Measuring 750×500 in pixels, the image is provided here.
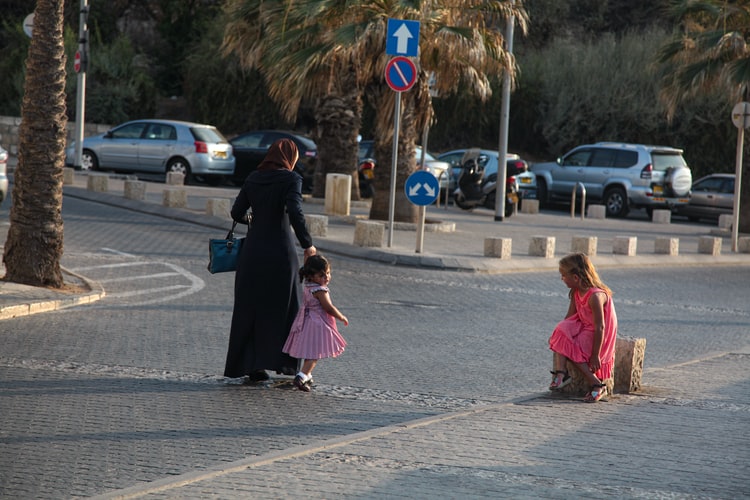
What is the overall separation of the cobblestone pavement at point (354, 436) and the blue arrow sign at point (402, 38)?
834cm

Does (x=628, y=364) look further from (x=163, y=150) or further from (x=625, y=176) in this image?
(x=625, y=176)

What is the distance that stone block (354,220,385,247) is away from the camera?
1775 centimetres

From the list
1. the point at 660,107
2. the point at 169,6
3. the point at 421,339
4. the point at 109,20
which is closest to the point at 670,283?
the point at 421,339

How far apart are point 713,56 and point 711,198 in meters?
7.41

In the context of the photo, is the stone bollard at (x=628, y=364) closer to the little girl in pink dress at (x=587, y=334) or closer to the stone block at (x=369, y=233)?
the little girl in pink dress at (x=587, y=334)

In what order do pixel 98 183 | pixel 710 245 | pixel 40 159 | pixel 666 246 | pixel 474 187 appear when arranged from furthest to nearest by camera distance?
1. pixel 474 187
2. pixel 98 183
3. pixel 710 245
4. pixel 666 246
5. pixel 40 159

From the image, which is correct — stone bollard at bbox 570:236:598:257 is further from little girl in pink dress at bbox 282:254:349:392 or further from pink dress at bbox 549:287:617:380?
little girl in pink dress at bbox 282:254:349:392

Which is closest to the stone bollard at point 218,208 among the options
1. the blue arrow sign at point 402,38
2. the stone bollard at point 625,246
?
the blue arrow sign at point 402,38

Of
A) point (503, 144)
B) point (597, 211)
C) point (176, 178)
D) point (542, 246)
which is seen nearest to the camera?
point (542, 246)

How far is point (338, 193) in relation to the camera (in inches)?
890

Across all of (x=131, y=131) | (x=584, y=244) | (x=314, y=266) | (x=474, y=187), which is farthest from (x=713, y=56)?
(x=314, y=266)

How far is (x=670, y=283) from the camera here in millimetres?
16922

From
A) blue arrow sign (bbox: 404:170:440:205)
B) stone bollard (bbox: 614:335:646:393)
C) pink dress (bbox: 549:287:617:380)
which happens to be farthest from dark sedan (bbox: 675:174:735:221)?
pink dress (bbox: 549:287:617:380)

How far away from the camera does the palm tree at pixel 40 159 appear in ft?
39.7
